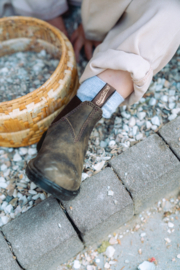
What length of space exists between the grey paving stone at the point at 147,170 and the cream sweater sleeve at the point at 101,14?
50 centimetres

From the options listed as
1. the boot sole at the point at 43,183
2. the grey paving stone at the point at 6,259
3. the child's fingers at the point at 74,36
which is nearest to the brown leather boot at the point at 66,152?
the boot sole at the point at 43,183

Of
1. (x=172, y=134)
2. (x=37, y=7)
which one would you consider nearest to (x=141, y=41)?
(x=172, y=134)

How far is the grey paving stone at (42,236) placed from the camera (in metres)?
0.87

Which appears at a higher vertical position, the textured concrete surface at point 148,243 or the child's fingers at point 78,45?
the child's fingers at point 78,45

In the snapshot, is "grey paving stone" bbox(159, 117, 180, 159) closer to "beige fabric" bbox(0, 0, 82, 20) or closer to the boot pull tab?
the boot pull tab

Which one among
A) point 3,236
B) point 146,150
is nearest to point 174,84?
point 146,150

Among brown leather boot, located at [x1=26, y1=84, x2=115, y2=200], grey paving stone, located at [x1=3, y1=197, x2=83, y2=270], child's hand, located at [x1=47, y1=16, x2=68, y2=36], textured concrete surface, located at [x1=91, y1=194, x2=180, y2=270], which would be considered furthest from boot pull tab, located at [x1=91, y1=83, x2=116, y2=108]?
A: child's hand, located at [x1=47, y1=16, x2=68, y2=36]

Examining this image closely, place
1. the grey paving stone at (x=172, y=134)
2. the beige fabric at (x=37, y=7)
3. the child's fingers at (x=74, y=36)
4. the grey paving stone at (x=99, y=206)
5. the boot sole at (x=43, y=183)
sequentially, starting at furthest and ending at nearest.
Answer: the child's fingers at (x=74, y=36), the beige fabric at (x=37, y=7), the grey paving stone at (x=172, y=134), the grey paving stone at (x=99, y=206), the boot sole at (x=43, y=183)

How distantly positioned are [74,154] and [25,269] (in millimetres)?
421

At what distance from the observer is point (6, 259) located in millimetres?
869

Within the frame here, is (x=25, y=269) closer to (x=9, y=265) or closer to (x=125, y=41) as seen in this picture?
(x=9, y=265)

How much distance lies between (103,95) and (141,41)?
9.0 inches

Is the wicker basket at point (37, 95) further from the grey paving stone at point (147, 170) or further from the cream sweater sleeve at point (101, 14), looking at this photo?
the grey paving stone at point (147, 170)

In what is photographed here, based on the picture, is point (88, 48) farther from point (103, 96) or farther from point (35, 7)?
point (103, 96)
